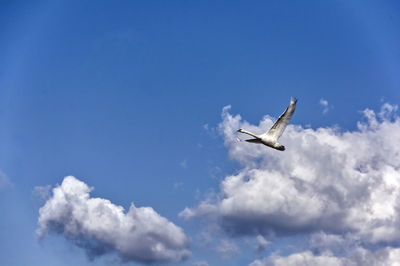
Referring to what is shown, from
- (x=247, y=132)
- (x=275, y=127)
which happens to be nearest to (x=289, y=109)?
(x=275, y=127)

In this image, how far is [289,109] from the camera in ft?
293

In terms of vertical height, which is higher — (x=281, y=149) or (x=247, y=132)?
(x=247, y=132)

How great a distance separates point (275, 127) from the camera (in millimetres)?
92250

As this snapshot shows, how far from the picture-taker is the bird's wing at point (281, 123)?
89.3 metres

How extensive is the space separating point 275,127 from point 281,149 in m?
5.22

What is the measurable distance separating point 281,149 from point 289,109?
29.9 ft

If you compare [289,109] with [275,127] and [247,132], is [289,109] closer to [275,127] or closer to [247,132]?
[275,127]

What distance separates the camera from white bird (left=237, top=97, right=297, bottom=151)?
89.6m

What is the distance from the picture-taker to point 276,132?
305ft

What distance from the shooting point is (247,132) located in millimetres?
101125

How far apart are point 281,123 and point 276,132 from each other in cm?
222

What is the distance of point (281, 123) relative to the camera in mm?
91562

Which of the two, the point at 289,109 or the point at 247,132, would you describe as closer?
the point at 289,109

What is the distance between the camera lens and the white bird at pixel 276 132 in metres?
89.6
